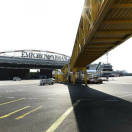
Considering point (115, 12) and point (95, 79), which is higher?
point (115, 12)

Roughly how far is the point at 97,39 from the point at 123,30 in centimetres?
187

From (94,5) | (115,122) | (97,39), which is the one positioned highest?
(94,5)

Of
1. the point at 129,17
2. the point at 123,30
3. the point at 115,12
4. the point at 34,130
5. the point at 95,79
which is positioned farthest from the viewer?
the point at 95,79

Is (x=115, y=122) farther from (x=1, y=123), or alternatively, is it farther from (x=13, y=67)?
(x=13, y=67)

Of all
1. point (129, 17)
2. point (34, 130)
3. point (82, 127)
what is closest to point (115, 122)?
point (82, 127)

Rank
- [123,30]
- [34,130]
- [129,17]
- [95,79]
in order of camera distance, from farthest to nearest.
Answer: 1. [95,79]
2. [123,30]
3. [129,17]
4. [34,130]

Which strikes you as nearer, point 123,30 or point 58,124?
point 58,124

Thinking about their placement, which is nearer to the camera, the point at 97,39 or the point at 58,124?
the point at 58,124

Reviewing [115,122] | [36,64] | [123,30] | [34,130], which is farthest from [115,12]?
[36,64]

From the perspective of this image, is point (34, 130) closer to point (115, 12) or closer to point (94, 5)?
point (115, 12)

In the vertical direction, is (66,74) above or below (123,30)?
below

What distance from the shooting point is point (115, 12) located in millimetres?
6145

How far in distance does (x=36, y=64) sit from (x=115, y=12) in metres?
74.7

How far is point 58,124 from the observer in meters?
5.30
